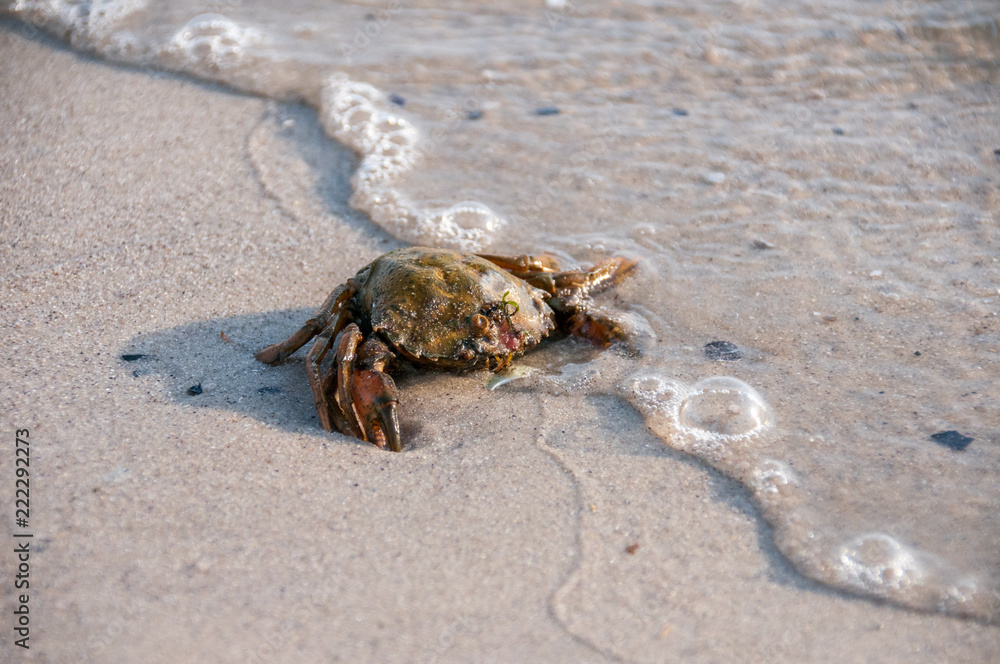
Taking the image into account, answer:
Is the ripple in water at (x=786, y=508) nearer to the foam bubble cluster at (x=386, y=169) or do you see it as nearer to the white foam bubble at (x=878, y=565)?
the white foam bubble at (x=878, y=565)

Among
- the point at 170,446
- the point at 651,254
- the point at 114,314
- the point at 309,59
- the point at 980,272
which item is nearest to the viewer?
the point at 170,446

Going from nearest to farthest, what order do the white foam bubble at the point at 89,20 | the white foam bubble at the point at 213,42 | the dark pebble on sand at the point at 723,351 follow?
the dark pebble on sand at the point at 723,351 → the white foam bubble at the point at 213,42 → the white foam bubble at the point at 89,20

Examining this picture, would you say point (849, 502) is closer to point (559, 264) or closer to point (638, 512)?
point (638, 512)

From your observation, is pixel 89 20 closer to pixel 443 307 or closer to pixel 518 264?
pixel 518 264

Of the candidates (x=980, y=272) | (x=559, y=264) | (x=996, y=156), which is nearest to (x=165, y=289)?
(x=559, y=264)

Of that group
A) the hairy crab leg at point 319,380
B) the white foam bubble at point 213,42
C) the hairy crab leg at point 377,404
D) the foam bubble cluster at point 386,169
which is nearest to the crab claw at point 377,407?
the hairy crab leg at point 377,404

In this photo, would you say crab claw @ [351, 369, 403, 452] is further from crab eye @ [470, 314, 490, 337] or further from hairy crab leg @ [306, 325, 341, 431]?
crab eye @ [470, 314, 490, 337]
